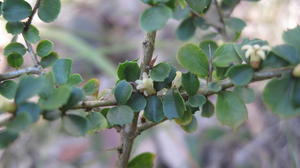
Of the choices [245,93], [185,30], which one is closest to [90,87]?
[245,93]

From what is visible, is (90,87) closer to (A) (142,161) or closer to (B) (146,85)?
(B) (146,85)

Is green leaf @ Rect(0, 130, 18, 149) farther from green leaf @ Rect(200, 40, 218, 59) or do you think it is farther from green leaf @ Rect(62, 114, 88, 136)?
green leaf @ Rect(200, 40, 218, 59)

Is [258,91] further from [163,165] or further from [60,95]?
[60,95]

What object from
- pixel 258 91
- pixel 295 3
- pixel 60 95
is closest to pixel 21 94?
pixel 60 95

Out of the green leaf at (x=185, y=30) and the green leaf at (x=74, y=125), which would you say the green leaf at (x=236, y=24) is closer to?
the green leaf at (x=185, y=30)

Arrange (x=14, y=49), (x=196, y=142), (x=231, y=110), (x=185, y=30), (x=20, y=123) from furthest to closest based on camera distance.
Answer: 1. (x=196, y=142)
2. (x=185, y=30)
3. (x=14, y=49)
4. (x=231, y=110)
5. (x=20, y=123)

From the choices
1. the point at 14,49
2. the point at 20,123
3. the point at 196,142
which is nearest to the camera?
the point at 20,123

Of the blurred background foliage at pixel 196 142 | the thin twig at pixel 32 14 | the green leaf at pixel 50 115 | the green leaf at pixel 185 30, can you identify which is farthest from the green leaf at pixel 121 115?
the blurred background foliage at pixel 196 142
